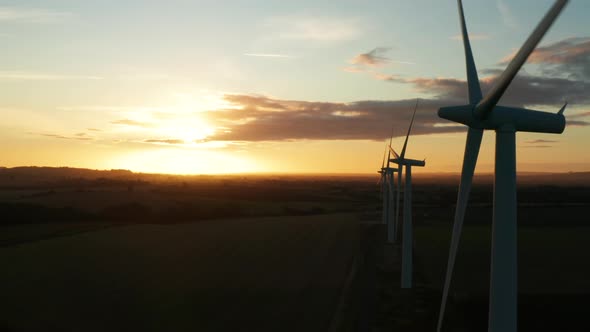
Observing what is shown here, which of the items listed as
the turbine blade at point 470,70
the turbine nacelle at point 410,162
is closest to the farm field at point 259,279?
the turbine nacelle at point 410,162

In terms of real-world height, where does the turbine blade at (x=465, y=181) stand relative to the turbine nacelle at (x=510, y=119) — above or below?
below

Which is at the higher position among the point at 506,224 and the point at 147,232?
the point at 506,224

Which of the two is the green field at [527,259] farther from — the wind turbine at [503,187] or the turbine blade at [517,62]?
the turbine blade at [517,62]

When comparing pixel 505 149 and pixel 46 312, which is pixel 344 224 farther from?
pixel 505 149

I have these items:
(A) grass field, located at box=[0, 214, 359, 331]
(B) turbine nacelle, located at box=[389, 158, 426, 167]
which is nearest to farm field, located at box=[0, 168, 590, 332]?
(A) grass field, located at box=[0, 214, 359, 331]

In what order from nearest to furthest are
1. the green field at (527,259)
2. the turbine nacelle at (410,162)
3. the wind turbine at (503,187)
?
the wind turbine at (503,187), the green field at (527,259), the turbine nacelle at (410,162)

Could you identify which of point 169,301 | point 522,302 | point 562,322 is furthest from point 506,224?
point 169,301
